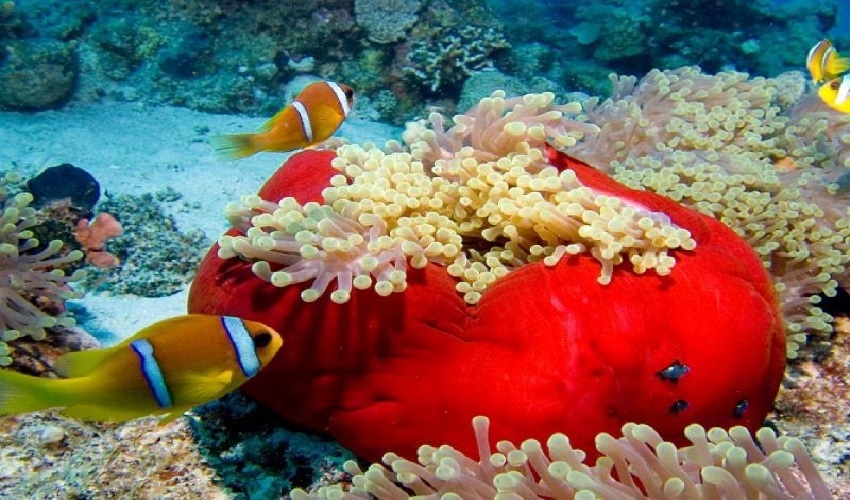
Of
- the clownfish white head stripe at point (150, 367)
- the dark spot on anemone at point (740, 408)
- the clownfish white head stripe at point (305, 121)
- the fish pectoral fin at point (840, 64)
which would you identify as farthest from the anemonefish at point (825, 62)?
the clownfish white head stripe at point (150, 367)

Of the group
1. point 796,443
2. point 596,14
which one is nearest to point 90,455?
point 796,443

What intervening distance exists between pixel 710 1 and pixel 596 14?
1974 millimetres

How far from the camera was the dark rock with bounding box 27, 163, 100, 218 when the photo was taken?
151 inches

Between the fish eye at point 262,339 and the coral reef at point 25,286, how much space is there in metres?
1.34

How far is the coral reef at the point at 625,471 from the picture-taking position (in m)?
1.19

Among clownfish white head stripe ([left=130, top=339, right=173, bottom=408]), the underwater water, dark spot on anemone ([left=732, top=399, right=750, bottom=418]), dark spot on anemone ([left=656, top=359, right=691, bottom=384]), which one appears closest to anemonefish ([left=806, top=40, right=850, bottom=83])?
the underwater water

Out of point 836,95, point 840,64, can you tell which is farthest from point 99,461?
point 840,64

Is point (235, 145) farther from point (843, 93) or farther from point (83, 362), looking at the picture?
point (843, 93)

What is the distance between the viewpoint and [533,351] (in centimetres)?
161

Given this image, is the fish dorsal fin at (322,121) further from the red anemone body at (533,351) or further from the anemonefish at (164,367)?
the anemonefish at (164,367)

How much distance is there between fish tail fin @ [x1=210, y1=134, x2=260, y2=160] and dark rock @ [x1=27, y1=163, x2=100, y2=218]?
204 cm

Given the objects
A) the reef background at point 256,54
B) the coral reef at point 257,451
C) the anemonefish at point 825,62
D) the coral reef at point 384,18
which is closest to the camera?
the coral reef at point 257,451

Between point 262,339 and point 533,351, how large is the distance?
2.25 feet

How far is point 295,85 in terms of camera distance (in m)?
7.38
